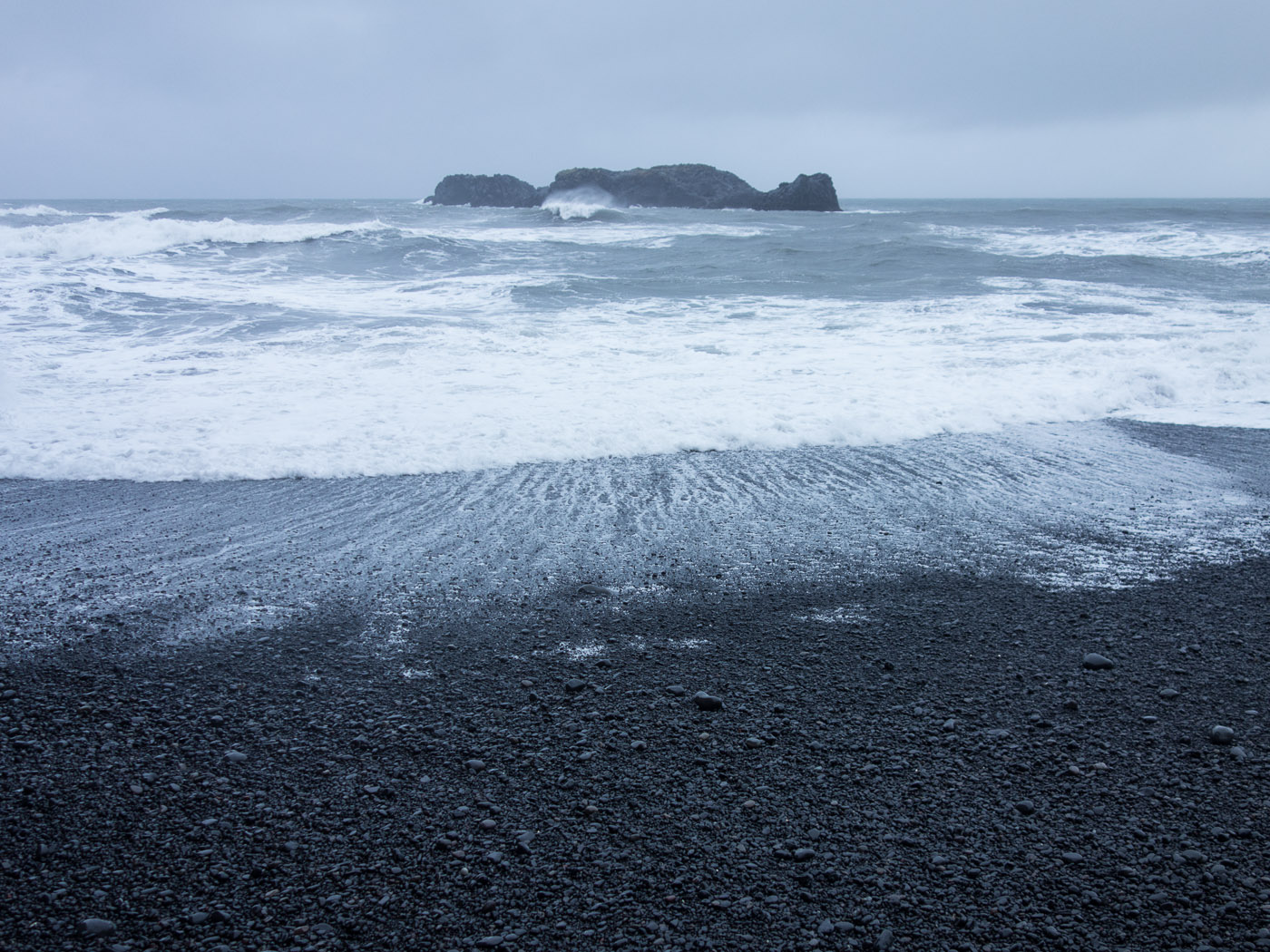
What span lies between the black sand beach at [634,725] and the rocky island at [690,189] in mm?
64936

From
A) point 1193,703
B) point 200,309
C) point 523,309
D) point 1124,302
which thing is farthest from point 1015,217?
point 1193,703

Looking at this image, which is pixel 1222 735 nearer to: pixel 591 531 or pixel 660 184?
pixel 591 531

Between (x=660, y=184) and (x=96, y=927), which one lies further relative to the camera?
(x=660, y=184)

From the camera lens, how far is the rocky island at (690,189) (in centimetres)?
6488

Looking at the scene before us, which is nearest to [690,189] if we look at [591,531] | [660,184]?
[660,184]

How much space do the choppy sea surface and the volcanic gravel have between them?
120 inches

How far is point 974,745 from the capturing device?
2682 millimetres

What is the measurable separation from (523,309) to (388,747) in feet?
37.3

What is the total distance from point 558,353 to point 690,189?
229ft

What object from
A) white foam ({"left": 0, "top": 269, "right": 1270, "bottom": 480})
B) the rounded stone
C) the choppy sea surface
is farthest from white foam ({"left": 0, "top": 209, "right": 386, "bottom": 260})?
the rounded stone

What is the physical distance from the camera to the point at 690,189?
74438 mm

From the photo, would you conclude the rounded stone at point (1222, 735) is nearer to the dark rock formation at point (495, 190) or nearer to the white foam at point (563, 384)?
the white foam at point (563, 384)

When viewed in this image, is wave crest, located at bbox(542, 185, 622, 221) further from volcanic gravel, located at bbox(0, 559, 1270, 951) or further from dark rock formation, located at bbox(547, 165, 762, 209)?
volcanic gravel, located at bbox(0, 559, 1270, 951)

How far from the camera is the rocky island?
64875 mm
